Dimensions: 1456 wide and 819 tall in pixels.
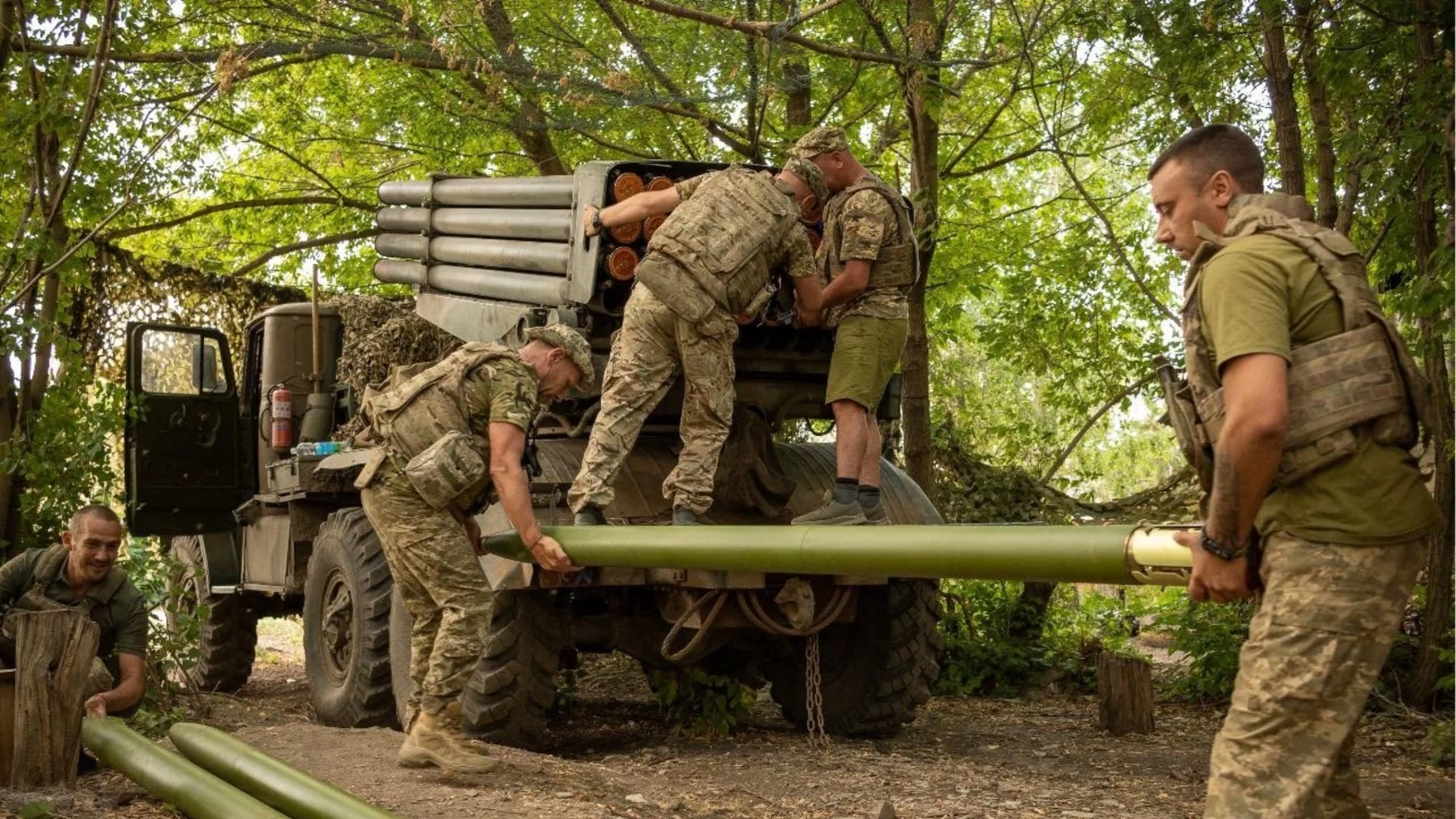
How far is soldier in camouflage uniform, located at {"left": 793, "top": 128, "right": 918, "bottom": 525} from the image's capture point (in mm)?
7387

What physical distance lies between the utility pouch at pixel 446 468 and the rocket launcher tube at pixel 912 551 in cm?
54

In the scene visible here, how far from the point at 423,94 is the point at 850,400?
689 centimetres

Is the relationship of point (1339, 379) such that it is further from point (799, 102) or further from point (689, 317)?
point (799, 102)

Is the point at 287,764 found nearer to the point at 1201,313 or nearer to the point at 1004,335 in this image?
the point at 1201,313

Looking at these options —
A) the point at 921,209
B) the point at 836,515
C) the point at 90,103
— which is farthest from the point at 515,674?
the point at 921,209

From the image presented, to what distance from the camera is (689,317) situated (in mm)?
6906

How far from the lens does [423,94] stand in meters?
13.0

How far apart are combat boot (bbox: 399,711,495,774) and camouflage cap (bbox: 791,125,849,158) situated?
3.10 meters

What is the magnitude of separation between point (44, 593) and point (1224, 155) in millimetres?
5677

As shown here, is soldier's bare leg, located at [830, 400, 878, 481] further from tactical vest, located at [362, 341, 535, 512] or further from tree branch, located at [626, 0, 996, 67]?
tree branch, located at [626, 0, 996, 67]

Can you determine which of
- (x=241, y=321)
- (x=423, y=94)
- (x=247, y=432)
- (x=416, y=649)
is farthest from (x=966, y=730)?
(x=241, y=321)

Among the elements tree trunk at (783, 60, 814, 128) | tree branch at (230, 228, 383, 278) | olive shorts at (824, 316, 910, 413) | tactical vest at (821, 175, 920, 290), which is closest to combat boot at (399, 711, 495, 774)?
olive shorts at (824, 316, 910, 413)

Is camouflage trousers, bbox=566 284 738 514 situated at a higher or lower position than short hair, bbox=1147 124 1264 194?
lower

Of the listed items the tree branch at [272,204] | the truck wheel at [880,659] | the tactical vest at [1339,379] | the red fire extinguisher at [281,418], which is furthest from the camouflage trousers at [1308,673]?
the tree branch at [272,204]
